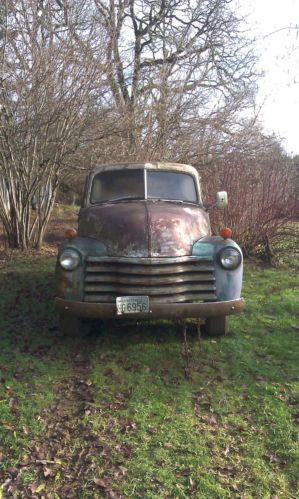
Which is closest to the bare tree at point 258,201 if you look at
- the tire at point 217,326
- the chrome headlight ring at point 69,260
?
the tire at point 217,326

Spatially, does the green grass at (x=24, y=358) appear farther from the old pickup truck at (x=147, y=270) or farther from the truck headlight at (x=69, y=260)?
the truck headlight at (x=69, y=260)

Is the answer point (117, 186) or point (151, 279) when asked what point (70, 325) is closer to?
point (151, 279)

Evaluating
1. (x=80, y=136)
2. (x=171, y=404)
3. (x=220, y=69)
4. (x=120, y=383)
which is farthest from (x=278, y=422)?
(x=220, y=69)

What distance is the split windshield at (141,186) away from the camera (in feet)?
20.1

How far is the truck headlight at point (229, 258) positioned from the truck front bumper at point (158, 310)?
38cm

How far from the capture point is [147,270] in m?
4.79

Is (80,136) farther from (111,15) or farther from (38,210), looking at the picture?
(111,15)

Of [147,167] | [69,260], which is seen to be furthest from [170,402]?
[147,167]

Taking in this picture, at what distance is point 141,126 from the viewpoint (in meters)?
11.3

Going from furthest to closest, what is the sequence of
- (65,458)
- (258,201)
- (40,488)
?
(258,201) < (65,458) < (40,488)

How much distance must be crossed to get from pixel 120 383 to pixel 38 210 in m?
6.41

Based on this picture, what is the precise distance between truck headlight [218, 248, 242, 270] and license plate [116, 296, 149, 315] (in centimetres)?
96

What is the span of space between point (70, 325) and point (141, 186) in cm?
202

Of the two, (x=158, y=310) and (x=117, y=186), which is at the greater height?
(x=117, y=186)
